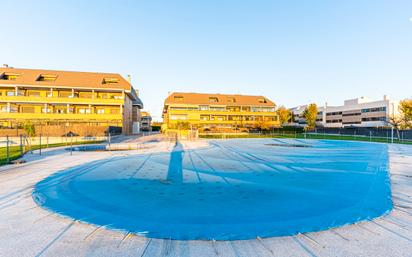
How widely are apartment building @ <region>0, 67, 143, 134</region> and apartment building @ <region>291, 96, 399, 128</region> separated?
52077 millimetres

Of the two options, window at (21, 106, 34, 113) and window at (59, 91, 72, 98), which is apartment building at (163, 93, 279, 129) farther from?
window at (21, 106, 34, 113)

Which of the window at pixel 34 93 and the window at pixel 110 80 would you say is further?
the window at pixel 110 80

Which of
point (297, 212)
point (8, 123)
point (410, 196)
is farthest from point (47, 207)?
point (8, 123)

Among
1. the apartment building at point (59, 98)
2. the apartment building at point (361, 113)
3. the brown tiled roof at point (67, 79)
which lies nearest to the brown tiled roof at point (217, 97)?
the brown tiled roof at point (67, 79)

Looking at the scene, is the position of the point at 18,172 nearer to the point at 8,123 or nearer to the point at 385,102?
the point at 8,123

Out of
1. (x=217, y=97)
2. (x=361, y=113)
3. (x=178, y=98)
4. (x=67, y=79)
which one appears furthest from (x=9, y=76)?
(x=361, y=113)

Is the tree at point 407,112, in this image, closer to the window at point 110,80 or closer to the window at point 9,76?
the window at point 110,80

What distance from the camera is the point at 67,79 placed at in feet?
124

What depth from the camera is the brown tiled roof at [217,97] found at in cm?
5391

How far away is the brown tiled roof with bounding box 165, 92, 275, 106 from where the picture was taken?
53906 mm

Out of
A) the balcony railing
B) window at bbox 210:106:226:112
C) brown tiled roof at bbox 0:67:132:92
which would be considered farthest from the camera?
window at bbox 210:106:226:112

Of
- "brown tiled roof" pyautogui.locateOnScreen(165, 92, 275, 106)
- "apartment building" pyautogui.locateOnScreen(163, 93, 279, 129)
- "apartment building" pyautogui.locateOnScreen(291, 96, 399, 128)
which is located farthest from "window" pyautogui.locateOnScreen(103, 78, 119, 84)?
"apartment building" pyautogui.locateOnScreen(291, 96, 399, 128)

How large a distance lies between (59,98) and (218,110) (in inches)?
1340

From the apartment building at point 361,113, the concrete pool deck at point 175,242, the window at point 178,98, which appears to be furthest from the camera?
the window at point 178,98
